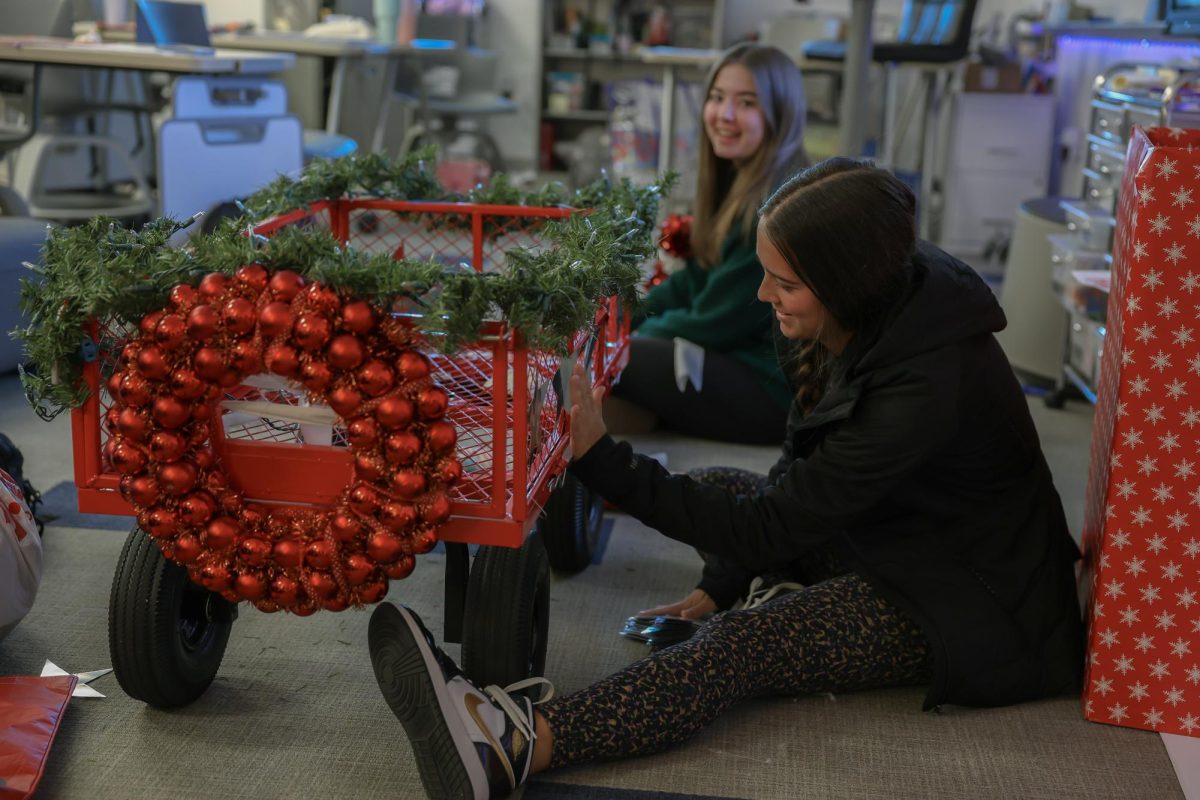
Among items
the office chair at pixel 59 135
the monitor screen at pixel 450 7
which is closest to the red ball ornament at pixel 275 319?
the office chair at pixel 59 135

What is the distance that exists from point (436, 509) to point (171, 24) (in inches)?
132

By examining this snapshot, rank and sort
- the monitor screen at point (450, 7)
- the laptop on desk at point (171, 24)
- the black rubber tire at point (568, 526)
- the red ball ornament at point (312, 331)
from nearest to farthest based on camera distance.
Answer: the red ball ornament at point (312, 331) < the black rubber tire at point (568, 526) < the laptop on desk at point (171, 24) < the monitor screen at point (450, 7)

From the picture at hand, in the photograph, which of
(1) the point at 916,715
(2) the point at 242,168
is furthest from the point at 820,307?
(2) the point at 242,168

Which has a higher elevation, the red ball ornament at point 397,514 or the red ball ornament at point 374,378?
the red ball ornament at point 374,378

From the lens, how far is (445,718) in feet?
4.33

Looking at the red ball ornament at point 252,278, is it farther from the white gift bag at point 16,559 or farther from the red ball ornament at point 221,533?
the white gift bag at point 16,559

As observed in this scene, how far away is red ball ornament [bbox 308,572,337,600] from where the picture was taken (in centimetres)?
133

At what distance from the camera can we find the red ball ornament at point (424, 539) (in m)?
1.31

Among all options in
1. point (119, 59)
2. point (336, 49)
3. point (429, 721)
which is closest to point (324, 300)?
point (429, 721)

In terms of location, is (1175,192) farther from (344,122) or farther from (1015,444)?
(344,122)

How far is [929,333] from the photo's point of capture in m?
1.48

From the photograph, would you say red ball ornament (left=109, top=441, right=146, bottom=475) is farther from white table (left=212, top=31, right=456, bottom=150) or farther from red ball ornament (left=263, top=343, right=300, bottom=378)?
white table (left=212, top=31, right=456, bottom=150)

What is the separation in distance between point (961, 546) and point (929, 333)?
0.31 metres

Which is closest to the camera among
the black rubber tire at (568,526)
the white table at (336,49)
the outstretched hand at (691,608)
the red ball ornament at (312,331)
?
the red ball ornament at (312,331)
